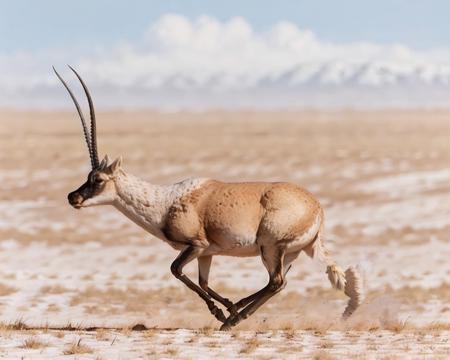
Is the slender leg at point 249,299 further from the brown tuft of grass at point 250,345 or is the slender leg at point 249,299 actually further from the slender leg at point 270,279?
the brown tuft of grass at point 250,345

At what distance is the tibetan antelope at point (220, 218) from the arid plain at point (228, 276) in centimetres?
57

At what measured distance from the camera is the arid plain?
8773 millimetres

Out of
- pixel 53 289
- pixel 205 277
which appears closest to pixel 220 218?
pixel 205 277

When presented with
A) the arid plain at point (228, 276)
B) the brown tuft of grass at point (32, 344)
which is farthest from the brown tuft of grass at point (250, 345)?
the brown tuft of grass at point (32, 344)

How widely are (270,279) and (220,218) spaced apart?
33.3 inches

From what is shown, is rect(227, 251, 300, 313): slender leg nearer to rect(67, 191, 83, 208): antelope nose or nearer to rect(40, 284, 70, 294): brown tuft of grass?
rect(67, 191, 83, 208): antelope nose

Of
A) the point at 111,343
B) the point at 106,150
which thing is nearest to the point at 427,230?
the point at 111,343

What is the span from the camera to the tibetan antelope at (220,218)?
946 cm

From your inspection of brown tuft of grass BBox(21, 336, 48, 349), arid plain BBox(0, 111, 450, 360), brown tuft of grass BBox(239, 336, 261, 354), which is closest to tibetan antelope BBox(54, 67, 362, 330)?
arid plain BBox(0, 111, 450, 360)

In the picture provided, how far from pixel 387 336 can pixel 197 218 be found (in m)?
2.28

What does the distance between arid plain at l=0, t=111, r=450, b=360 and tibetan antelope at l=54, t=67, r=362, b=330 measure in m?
0.57

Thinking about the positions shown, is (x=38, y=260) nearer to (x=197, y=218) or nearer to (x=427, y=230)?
(x=427, y=230)

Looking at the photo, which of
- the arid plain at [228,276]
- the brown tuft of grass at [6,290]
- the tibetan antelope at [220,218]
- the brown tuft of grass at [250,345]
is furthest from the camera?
the brown tuft of grass at [6,290]

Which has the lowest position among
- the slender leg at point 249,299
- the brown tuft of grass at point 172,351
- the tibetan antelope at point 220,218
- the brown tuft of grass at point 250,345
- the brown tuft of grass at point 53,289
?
the brown tuft of grass at point 53,289
